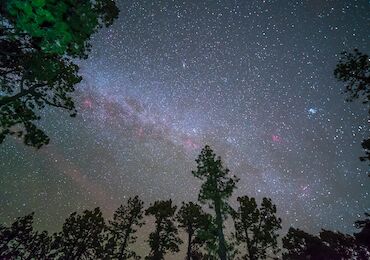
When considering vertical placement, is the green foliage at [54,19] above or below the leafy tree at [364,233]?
below

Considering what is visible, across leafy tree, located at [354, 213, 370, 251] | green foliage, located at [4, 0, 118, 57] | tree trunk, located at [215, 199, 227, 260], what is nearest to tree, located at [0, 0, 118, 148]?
green foliage, located at [4, 0, 118, 57]

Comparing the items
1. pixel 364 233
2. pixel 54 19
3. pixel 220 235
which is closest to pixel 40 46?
pixel 54 19

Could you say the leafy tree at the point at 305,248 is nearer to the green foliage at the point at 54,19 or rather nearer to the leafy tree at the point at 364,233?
the leafy tree at the point at 364,233

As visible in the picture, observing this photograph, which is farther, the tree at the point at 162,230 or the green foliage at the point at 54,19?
the tree at the point at 162,230

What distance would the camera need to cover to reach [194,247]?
2417 cm

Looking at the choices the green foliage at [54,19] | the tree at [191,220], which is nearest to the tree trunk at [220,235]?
the tree at [191,220]

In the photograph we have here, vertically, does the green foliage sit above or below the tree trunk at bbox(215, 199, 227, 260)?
below

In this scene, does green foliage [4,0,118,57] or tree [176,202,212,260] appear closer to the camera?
green foliage [4,0,118,57]

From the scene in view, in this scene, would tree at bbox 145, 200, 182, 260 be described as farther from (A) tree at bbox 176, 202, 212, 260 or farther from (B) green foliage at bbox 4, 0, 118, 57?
(B) green foliage at bbox 4, 0, 118, 57

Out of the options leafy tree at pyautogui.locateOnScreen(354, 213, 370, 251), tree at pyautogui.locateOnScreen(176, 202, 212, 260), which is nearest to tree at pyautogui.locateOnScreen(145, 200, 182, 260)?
tree at pyautogui.locateOnScreen(176, 202, 212, 260)

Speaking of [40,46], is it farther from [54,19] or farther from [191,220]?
[191,220]

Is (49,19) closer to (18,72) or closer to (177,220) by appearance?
(18,72)

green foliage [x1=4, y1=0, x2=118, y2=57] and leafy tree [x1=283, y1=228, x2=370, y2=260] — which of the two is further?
leafy tree [x1=283, y1=228, x2=370, y2=260]

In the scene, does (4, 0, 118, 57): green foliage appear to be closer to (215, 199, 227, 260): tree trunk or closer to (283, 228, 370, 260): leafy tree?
(215, 199, 227, 260): tree trunk
